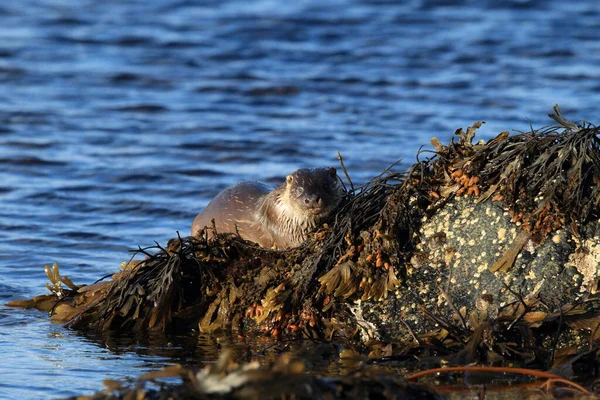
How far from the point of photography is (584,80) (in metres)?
12.7

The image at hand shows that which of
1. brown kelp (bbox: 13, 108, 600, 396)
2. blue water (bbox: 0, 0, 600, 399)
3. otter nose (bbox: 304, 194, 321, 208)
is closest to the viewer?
brown kelp (bbox: 13, 108, 600, 396)

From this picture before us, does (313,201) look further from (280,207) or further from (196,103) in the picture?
(196,103)

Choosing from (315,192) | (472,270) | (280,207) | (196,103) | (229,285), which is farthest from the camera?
(196,103)

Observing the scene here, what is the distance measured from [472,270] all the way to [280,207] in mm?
1594

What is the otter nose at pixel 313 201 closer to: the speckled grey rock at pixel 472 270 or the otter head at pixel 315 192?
the otter head at pixel 315 192

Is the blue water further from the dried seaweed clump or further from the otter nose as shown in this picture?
the otter nose

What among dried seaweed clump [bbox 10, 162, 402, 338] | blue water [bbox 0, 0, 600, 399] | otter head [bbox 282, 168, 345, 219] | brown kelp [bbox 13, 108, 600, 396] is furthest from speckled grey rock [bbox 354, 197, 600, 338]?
blue water [bbox 0, 0, 600, 399]

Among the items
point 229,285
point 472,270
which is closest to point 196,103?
point 229,285

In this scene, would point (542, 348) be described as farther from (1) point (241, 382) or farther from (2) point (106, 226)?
(2) point (106, 226)

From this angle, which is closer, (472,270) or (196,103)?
(472,270)

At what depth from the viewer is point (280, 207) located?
6020 millimetres

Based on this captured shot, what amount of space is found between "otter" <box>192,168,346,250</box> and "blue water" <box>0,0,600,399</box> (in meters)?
0.99

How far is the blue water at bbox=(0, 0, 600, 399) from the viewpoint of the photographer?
23.6 ft

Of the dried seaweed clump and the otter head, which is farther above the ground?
the otter head
